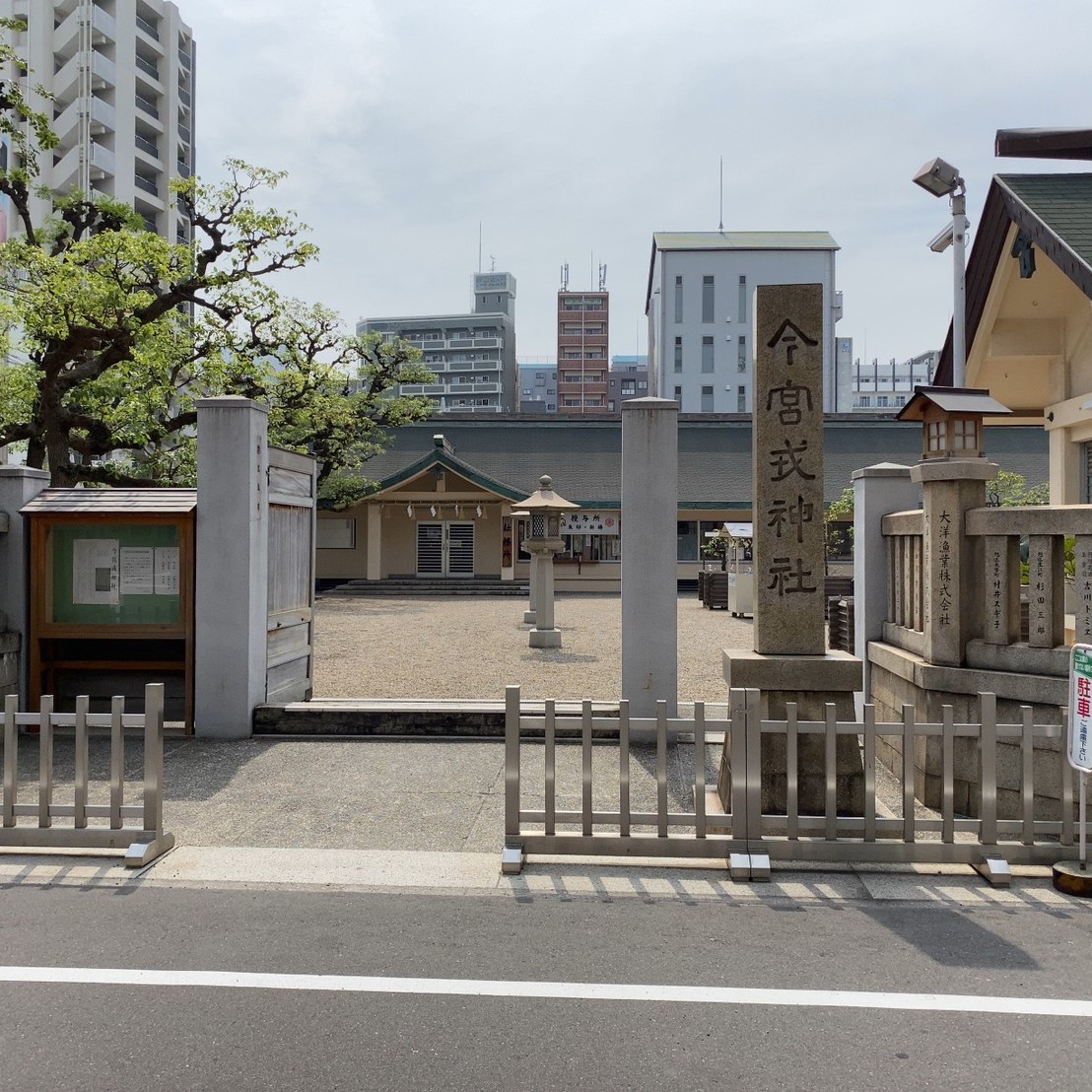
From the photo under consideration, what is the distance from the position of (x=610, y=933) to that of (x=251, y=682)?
207 inches

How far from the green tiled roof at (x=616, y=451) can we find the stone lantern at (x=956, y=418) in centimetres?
2439

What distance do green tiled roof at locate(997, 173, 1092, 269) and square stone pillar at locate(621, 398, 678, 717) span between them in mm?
4578

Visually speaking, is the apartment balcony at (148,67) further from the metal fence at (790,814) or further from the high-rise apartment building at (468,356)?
the metal fence at (790,814)

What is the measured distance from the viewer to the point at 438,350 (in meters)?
88.2

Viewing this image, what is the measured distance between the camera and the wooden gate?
9086 mm

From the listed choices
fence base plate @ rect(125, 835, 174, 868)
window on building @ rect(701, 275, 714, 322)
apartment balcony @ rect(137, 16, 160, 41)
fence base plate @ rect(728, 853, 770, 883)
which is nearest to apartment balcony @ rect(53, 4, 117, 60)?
apartment balcony @ rect(137, 16, 160, 41)

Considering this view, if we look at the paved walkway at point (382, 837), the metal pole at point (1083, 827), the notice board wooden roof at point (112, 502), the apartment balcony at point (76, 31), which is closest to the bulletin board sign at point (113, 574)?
the notice board wooden roof at point (112, 502)

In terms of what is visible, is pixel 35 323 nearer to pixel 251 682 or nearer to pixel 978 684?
pixel 251 682

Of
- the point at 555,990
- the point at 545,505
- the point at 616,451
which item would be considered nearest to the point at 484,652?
the point at 545,505

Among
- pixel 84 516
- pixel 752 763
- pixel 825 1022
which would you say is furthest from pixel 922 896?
pixel 84 516

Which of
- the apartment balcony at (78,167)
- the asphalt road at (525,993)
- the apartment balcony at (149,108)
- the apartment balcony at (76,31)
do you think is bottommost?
the asphalt road at (525,993)

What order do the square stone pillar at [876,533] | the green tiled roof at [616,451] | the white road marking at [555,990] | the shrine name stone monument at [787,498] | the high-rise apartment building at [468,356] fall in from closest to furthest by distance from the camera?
the white road marking at [555,990] < the shrine name stone monument at [787,498] < the square stone pillar at [876,533] < the green tiled roof at [616,451] < the high-rise apartment building at [468,356]

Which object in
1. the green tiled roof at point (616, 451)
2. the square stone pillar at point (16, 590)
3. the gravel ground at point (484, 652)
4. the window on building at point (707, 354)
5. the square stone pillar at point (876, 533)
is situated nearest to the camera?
the square stone pillar at point (876, 533)

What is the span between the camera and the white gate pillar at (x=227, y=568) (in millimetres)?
8414
